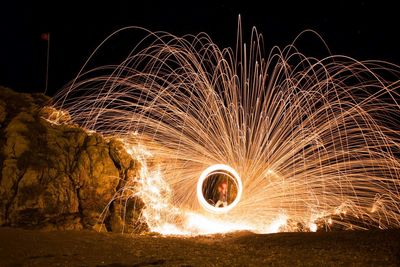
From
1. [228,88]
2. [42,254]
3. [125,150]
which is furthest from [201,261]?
[228,88]

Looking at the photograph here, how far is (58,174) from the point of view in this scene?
1112cm

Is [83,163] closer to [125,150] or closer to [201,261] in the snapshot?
[125,150]

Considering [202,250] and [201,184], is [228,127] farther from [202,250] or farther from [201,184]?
[202,250]

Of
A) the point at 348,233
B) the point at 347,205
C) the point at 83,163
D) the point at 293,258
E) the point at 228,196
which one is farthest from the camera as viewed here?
the point at 347,205

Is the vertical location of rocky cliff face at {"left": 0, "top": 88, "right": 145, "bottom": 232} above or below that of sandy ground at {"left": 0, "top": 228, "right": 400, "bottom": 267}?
above

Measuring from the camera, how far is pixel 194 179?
13.7 metres

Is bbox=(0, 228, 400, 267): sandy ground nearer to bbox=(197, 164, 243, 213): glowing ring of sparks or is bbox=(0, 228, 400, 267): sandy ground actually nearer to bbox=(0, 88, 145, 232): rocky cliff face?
bbox=(0, 88, 145, 232): rocky cliff face

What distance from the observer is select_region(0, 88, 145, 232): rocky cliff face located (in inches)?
417

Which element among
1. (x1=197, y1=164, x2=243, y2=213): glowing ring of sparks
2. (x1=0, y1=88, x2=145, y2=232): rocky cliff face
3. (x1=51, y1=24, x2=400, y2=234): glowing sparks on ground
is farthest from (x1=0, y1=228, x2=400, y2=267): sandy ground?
(x1=51, y1=24, x2=400, y2=234): glowing sparks on ground

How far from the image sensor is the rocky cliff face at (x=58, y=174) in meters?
10.6

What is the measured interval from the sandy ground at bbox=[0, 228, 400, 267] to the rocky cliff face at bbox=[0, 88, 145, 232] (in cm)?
141

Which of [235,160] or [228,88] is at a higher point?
[228,88]

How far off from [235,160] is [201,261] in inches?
274

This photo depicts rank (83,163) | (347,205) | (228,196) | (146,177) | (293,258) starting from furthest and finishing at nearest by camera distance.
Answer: (347,205), (228,196), (146,177), (83,163), (293,258)
